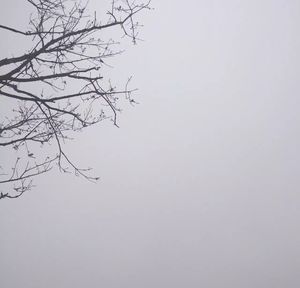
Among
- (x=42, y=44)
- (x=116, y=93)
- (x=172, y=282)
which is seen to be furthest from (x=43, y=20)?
(x=172, y=282)

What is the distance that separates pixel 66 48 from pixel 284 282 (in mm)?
33927

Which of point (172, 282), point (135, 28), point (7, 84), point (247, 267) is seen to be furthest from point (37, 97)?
point (247, 267)

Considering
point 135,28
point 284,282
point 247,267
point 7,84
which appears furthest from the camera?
point 247,267

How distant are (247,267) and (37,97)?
36118 millimetres

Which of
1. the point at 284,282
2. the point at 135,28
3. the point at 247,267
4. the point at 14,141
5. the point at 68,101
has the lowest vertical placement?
the point at 14,141

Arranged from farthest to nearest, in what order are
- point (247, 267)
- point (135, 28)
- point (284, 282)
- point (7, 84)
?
1. point (247, 267)
2. point (284, 282)
3. point (135, 28)
4. point (7, 84)

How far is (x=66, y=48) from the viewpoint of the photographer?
158 inches

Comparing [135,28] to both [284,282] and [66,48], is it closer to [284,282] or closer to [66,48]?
[66,48]

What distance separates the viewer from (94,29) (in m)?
4.02

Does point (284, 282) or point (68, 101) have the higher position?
point (284, 282)

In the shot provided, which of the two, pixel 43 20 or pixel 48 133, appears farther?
pixel 48 133

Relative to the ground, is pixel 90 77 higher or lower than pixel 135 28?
lower

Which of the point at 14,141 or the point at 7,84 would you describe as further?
the point at 14,141

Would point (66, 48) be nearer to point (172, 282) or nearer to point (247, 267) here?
point (172, 282)
